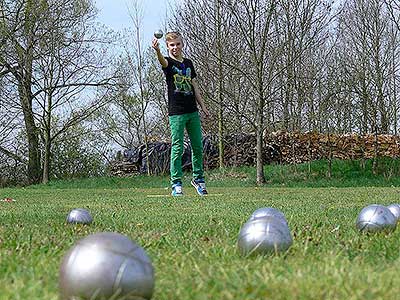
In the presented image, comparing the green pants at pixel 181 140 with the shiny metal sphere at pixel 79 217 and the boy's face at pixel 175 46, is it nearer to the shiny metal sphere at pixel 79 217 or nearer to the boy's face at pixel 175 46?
the boy's face at pixel 175 46

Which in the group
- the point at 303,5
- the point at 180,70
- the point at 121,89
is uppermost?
the point at 303,5

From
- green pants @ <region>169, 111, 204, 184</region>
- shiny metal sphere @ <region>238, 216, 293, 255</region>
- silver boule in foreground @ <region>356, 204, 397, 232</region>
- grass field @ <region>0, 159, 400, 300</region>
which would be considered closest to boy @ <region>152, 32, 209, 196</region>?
green pants @ <region>169, 111, 204, 184</region>

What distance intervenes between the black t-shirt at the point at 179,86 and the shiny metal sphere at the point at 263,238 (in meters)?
6.68

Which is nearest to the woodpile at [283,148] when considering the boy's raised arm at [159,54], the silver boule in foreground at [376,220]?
the boy's raised arm at [159,54]

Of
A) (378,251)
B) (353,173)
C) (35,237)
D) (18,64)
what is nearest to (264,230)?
(378,251)

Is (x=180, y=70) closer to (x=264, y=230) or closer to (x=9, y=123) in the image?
(x=264, y=230)

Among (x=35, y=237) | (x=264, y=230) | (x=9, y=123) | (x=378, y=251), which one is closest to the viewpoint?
(x=264, y=230)

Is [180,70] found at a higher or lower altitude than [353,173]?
higher

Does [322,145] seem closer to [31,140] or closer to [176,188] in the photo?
[31,140]

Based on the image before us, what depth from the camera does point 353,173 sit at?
18531 millimetres

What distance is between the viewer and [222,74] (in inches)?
793

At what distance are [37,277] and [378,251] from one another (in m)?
1.70

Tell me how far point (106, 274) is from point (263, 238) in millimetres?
1169

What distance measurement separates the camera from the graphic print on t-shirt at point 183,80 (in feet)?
30.9
